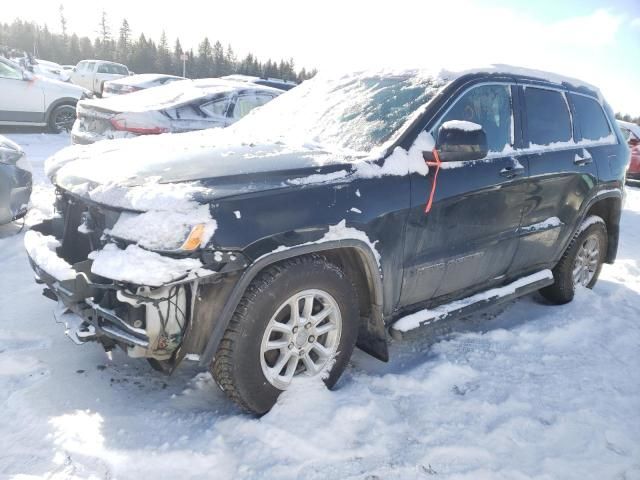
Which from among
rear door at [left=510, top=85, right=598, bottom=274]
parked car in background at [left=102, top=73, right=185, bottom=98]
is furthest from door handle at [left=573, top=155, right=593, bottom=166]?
parked car in background at [left=102, top=73, right=185, bottom=98]

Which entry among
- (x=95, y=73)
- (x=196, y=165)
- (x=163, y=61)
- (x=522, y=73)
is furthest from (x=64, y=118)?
(x=163, y=61)

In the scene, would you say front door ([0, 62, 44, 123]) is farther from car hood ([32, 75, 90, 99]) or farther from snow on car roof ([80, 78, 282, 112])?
snow on car roof ([80, 78, 282, 112])

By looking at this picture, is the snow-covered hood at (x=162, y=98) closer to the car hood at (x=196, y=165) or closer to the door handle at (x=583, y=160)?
the car hood at (x=196, y=165)

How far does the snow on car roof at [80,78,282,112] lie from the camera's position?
6.57 m

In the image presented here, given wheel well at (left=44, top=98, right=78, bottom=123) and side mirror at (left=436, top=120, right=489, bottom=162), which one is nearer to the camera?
side mirror at (left=436, top=120, right=489, bottom=162)

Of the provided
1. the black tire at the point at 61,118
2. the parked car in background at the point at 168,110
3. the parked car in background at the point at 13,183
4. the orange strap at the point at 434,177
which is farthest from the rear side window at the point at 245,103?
the black tire at the point at 61,118

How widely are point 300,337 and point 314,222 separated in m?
0.63

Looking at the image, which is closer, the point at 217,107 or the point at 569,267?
the point at 569,267

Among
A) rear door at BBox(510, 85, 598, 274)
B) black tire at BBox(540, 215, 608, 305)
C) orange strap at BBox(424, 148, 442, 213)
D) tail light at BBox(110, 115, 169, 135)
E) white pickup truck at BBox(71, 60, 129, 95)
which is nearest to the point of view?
orange strap at BBox(424, 148, 442, 213)

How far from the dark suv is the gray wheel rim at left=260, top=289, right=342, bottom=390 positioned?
1cm

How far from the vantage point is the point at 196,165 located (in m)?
2.62

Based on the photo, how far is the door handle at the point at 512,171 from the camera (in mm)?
3393

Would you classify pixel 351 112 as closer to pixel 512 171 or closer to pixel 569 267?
pixel 512 171

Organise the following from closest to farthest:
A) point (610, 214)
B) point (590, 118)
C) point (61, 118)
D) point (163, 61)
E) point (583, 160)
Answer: point (583, 160) → point (590, 118) → point (610, 214) → point (61, 118) → point (163, 61)
